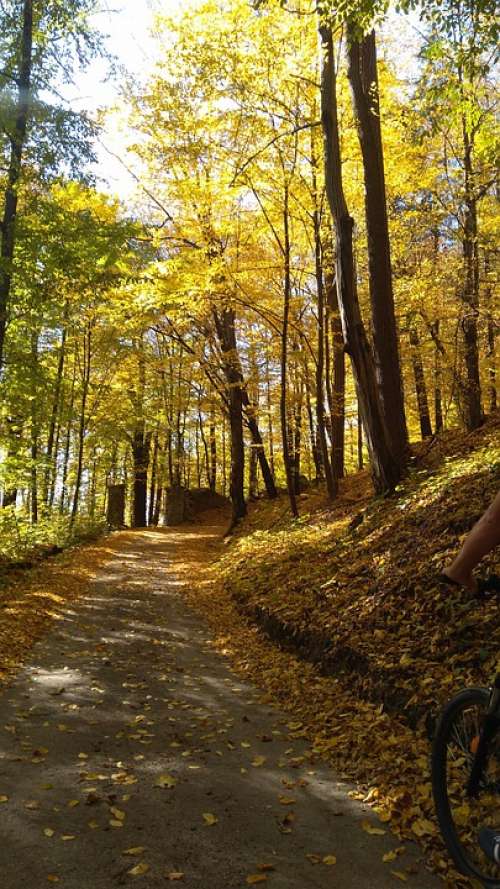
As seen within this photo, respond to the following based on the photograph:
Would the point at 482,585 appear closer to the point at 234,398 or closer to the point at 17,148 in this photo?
the point at 17,148

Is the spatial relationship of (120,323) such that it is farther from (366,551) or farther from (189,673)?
(189,673)

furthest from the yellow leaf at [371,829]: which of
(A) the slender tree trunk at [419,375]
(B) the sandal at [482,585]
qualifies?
(A) the slender tree trunk at [419,375]

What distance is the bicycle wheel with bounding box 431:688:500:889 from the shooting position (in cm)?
273

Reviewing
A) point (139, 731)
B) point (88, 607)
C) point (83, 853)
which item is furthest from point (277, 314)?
point (83, 853)

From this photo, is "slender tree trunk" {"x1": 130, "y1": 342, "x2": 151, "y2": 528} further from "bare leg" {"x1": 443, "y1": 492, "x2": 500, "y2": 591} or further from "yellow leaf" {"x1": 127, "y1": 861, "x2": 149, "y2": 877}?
"bare leg" {"x1": 443, "y1": 492, "x2": 500, "y2": 591}

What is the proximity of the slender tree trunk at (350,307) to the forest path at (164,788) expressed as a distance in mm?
4274

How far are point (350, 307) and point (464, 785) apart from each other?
7435 millimetres

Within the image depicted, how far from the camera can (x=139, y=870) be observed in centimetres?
280

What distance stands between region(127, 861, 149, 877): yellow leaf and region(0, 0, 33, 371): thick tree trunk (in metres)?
8.06

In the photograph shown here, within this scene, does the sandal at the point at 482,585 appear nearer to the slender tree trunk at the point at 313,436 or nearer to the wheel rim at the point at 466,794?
the wheel rim at the point at 466,794

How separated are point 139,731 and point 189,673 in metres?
1.65

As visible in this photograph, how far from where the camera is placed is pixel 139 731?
4.61 m

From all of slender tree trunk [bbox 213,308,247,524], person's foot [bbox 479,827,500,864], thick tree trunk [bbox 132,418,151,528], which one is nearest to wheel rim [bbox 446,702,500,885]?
person's foot [bbox 479,827,500,864]

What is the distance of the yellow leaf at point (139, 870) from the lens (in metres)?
2.77
